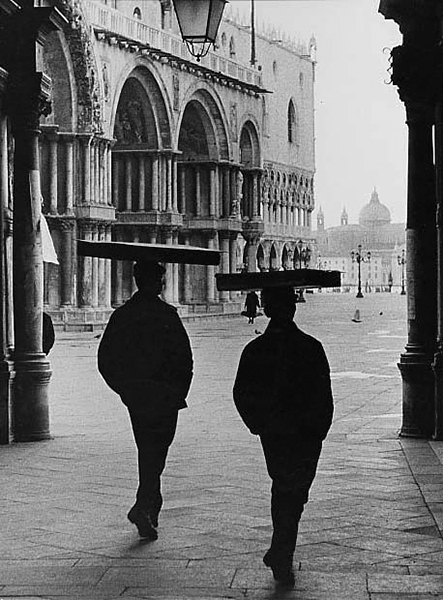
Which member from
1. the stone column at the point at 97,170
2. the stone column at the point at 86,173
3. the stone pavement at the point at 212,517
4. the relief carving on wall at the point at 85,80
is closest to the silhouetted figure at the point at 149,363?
the stone pavement at the point at 212,517

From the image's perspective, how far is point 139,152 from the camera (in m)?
40.5

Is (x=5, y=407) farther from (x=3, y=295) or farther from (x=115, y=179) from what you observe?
(x=115, y=179)

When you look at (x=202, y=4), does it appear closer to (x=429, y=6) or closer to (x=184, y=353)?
(x=429, y=6)

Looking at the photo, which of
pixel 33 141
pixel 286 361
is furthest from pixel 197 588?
pixel 33 141

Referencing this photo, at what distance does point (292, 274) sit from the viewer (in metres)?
5.96

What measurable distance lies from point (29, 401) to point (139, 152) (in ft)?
97.2

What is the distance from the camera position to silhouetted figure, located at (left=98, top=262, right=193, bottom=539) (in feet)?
23.2

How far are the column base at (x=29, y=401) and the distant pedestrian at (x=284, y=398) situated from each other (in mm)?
5472

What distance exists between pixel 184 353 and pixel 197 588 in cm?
157

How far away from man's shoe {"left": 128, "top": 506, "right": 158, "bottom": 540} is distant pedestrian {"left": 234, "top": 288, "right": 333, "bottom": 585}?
1037mm

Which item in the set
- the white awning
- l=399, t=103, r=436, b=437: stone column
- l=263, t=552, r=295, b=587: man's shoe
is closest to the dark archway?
the white awning

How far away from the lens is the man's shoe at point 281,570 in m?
5.98

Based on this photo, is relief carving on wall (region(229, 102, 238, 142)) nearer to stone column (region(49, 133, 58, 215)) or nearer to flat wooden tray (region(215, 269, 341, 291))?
stone column (region(49, 133, 58, 215))

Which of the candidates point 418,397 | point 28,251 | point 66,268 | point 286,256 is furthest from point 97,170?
point 286,256
